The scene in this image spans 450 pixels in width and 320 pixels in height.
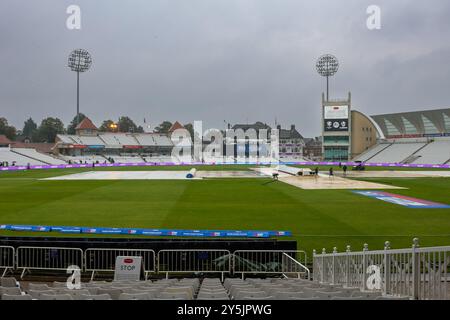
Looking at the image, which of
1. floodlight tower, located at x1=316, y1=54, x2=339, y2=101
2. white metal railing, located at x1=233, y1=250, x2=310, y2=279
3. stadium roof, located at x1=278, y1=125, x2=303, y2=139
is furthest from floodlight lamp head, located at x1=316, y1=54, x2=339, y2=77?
white metal railing, located at x1=233, y1=250, x2=310, y2=279

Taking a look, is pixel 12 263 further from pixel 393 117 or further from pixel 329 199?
pixel 393 117

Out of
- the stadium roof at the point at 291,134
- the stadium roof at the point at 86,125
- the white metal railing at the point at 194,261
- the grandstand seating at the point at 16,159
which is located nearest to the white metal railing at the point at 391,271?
the white metal railing at the point at 194,261

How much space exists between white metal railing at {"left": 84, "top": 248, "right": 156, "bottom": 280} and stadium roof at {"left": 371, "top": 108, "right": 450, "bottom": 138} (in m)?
116

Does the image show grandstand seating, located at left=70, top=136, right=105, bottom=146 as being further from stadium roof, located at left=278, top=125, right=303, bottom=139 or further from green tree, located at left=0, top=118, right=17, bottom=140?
stadium roof, located at left=278, top=125, right=303, bottom=139

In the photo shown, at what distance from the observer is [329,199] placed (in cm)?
3416

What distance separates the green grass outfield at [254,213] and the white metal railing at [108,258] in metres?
6.57

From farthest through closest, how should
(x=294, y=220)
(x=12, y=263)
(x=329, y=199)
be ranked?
(x=329, y=199) → (x=294, y=220) → (x=12, y=263)

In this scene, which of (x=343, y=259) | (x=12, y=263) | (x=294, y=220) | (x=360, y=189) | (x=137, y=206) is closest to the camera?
(x=343, y=259)

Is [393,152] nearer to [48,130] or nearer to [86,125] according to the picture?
[86,125]

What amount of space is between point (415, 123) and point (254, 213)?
10929cm
